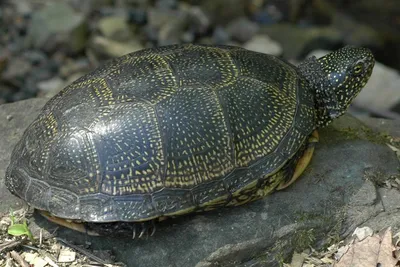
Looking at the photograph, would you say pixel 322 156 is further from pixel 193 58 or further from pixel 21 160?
pixel 21 160

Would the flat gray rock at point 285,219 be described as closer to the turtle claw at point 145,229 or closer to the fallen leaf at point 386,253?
the turtle claw at point 145,229

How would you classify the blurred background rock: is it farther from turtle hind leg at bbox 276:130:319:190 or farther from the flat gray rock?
Answer: turtle hind leg at bbox 276:130:319:190

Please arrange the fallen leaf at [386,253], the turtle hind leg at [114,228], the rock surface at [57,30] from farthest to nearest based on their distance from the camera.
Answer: the rock surface at [57,30], the fallen leaf at [386,253], the turtle hind leg at [114,228]

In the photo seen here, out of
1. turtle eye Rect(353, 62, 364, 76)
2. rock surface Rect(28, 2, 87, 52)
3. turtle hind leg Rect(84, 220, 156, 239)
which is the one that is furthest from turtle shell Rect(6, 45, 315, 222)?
rock surface Rect(28, 2, 87, 52)

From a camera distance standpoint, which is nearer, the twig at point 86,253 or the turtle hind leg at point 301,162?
the twig at point 86,253

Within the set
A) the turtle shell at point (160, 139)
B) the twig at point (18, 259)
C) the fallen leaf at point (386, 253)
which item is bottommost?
the twig at point (18, 259)

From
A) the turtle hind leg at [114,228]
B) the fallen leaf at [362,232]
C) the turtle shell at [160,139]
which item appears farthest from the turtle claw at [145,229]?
the fallen leaf at [362,232]
